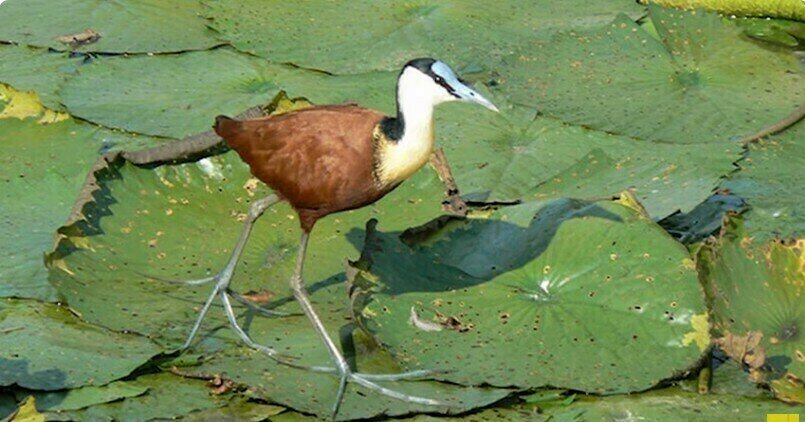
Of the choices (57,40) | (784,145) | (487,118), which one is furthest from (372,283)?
(57,40)

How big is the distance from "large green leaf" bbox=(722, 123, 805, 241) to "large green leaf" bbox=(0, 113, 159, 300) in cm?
210

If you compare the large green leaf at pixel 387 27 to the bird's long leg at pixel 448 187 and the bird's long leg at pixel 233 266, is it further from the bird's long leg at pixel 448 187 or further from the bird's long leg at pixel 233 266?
the bird's long leg at pixel 233 266

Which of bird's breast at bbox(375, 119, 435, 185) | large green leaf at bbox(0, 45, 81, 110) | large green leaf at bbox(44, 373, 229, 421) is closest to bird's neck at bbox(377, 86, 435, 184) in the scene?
bird's breast at bbox(375, 119, 435, 185)

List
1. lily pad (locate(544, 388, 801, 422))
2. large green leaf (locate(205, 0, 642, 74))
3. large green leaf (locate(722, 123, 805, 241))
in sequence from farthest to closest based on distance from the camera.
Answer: large green leaf (locate(205, 0, 642, 74)) < large green leaf (locate(722, 123, 805, 241)) < lily pad (locate(544, 388, 801, 422))

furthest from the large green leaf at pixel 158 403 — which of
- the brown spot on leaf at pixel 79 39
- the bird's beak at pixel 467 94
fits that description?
the brown spot on leaf at pixel 79 39

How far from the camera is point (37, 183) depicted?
5422 millimetres

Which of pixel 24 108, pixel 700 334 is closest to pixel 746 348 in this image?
pixel 700 334

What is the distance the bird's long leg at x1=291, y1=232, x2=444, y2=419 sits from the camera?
14.5ft

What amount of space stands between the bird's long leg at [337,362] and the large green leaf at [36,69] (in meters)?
1.65

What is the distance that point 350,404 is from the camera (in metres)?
4.42

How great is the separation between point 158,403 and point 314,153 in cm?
86

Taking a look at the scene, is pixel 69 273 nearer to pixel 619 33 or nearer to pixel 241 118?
pixel 241 118

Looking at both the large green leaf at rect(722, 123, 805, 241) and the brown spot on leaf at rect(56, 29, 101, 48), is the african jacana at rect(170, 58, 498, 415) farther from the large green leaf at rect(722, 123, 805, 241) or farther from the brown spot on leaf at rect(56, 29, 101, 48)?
the brown spot on leaf at rect(56, 29, 101, 48)

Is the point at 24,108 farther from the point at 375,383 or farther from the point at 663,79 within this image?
the point at 663,79
